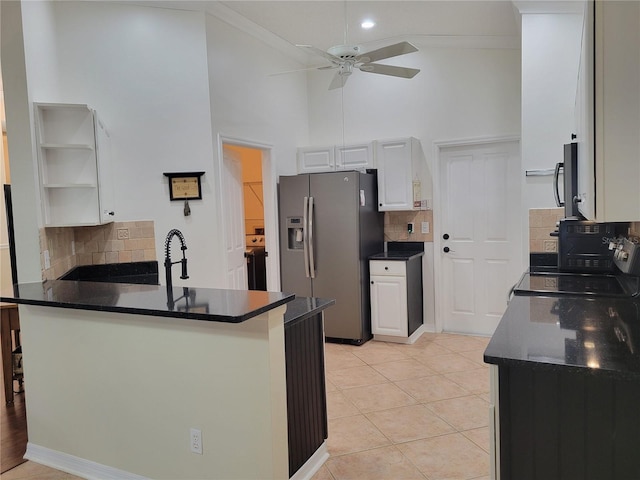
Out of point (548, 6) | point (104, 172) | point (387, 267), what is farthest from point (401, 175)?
point (104, 172)

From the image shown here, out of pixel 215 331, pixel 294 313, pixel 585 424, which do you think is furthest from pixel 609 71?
pixel 215 331

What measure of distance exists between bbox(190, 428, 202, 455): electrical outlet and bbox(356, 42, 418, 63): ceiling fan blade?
238cm

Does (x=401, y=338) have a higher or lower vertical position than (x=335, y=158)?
lower

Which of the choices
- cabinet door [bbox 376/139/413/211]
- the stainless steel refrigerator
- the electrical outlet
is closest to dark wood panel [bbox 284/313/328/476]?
the electrical outlet

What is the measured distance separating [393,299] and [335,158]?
5.37ft

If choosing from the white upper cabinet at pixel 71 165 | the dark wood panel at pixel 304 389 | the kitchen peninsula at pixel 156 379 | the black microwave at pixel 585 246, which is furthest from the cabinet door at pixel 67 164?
the black microwave at pixel 585 246

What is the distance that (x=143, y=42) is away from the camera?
12.3ft

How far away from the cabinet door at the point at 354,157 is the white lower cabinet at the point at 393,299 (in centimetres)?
104

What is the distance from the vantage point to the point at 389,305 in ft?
15.3

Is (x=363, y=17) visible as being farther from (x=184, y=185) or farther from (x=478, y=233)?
(x=478, y=233)

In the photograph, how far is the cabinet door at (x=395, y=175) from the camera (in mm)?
4750

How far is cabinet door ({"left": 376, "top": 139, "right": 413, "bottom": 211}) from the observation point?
4750 millimetres

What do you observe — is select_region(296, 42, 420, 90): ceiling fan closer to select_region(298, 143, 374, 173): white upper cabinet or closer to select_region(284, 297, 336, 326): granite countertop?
select_region(284, 297, 336, 326): granite countertop

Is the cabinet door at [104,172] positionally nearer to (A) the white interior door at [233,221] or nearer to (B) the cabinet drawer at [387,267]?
(A) the white interior door at [233,221]
